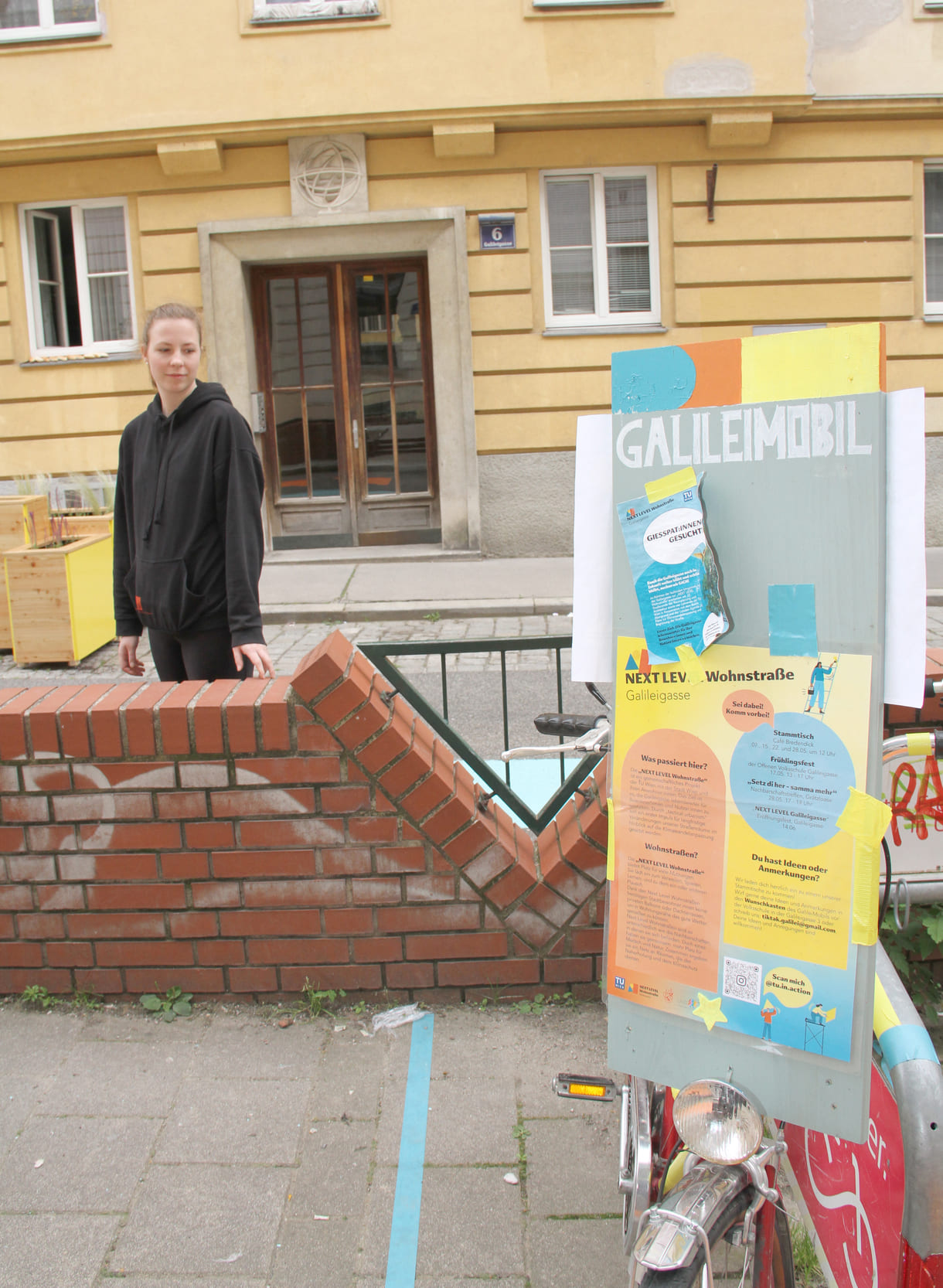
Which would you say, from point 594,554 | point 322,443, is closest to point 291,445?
point 322,443

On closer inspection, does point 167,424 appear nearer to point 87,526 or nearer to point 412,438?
point 87,526

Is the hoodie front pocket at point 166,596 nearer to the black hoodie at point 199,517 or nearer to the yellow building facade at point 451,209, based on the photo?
the black hoodie at point 199,517

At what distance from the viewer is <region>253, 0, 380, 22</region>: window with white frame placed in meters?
10.6

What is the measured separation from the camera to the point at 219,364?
11.4m

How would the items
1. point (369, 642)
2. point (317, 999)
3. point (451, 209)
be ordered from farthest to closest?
1. point (451, 209)
2. point (369, 642)
3. point (317, 999)

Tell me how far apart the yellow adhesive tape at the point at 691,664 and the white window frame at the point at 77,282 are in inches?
430

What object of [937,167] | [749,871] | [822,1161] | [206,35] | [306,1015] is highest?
[206,35]

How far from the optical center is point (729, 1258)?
2232 millimetres

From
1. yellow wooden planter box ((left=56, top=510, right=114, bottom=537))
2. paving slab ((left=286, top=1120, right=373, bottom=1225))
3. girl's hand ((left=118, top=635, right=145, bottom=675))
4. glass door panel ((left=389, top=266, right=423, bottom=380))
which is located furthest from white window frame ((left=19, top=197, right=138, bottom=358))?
paving slab ((left=286, top=1120, right=373, bottom=1225))

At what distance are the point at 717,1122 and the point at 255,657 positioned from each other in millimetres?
1934

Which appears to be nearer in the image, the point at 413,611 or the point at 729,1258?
the point at 729,1258

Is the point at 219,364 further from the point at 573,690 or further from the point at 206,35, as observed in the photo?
the point at 573,690

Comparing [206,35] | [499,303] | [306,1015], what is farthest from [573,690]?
[206,35]

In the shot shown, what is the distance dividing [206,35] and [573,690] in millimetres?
8146
